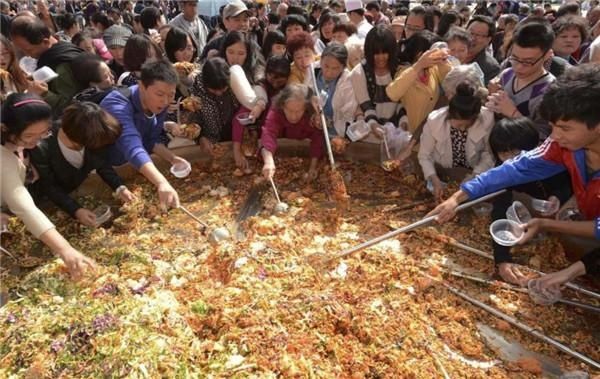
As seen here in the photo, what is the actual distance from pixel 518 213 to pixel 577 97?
97cm

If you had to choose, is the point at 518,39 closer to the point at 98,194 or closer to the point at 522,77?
the point at 522,77

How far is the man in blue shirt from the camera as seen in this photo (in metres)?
3.49

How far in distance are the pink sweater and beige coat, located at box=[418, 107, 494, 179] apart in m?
1.05

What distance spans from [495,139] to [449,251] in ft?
3.10

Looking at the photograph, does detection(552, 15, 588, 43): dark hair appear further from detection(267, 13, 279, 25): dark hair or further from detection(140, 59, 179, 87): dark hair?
detection(267, 13, 279, 25): dark hair

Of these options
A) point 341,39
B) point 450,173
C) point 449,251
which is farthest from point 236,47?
point 449,251

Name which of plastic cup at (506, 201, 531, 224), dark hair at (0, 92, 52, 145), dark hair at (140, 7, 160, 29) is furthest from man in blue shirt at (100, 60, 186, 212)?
dark hair at (140, 7, 160, 29)

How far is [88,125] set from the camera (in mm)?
3293

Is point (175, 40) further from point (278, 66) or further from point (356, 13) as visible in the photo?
point (356, 13)

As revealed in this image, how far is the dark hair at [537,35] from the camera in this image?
3.36m

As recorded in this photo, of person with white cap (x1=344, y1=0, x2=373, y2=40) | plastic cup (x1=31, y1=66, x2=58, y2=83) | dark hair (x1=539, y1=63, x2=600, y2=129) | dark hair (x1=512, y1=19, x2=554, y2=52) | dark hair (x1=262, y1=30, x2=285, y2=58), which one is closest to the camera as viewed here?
dark hair (x1=539, y1=63, x2=600, y2=129)

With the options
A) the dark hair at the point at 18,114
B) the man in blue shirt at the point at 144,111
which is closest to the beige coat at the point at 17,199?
the dark hair at the point at 18,114

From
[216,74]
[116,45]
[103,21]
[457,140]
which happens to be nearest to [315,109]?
[216,74]

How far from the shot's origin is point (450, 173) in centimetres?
411
